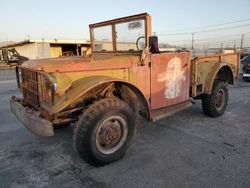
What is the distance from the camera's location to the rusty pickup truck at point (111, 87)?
9.43ft

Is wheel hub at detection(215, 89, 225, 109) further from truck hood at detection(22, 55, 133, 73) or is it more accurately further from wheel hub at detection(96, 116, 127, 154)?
wheel hub at detection(96, 116, 127, 154)

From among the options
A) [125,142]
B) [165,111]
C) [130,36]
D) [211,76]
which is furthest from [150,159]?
[211,76]

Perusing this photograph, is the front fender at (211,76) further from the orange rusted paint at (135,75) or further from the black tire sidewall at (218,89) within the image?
the black tire sidewall at (218,89)

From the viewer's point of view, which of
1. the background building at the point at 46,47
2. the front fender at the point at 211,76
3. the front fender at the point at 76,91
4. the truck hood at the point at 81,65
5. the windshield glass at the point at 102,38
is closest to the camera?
the front fender at the point at 76,91

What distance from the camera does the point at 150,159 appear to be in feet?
10.8

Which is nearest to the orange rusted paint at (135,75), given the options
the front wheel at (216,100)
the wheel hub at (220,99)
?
the front wheel at (216,100)

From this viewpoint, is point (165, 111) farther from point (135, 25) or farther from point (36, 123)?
point (36, 123)

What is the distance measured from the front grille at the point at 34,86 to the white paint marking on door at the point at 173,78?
1.87 metres

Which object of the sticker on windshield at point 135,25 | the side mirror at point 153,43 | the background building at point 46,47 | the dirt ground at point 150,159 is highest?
the background building at point 46,47

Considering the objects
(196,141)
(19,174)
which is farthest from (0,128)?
(196,141)

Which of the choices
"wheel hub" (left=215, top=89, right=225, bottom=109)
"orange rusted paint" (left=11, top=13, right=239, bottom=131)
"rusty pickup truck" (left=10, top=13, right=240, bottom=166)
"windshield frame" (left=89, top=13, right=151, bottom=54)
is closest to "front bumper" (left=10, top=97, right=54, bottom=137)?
"rusty pickup truck" (left=10, top=13, right=240, bottom=166)

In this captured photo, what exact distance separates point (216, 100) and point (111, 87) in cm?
290

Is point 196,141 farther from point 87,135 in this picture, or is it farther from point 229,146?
point 87,135

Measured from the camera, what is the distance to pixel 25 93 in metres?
3.81
